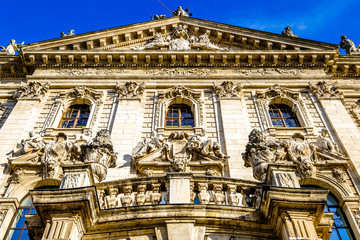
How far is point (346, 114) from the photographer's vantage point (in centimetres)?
1495

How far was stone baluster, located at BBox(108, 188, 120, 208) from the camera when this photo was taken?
8502mm

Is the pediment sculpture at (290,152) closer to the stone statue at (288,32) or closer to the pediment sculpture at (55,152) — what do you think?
the pediment sculpture at (55,152)

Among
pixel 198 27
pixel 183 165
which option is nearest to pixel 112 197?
pixel 183 165

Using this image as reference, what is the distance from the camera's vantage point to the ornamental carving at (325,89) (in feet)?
52.6

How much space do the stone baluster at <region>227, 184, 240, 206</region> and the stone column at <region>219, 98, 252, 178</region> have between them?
315 cm

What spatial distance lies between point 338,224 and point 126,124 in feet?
28.2

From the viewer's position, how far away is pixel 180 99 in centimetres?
1617

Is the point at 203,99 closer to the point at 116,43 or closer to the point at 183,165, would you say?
the point at 183,165

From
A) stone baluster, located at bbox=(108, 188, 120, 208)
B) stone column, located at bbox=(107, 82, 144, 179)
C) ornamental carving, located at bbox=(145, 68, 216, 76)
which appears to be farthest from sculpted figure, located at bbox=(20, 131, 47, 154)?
ornamental carving, located at bbox=(145, 68, 216, 76)

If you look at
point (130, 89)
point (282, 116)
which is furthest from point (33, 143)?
point (282, 116)

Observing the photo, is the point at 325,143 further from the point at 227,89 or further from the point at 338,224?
the point at 227,89

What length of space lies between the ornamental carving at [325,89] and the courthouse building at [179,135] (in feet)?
0.36

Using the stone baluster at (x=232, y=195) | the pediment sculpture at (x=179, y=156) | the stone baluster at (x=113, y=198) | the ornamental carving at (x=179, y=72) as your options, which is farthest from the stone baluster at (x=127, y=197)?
the ornamental carving at (x=179, y=72)

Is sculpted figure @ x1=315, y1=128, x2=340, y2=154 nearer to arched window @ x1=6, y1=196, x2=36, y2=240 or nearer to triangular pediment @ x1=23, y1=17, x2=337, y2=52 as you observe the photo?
triangular pediment @ x1=23, y1=17, x2=337, y2=52
